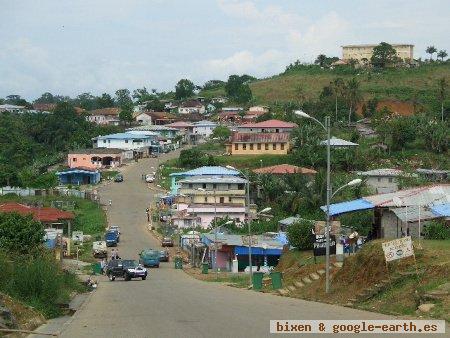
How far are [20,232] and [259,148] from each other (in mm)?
55610

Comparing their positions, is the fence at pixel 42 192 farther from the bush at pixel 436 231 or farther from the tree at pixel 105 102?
the tree at pixel 105 102

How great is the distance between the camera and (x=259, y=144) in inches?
3905

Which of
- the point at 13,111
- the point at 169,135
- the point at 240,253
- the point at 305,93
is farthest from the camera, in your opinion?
the point at 13,111

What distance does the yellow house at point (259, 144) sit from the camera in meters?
97.7

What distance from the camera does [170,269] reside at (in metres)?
52.7

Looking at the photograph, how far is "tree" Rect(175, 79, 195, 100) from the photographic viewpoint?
174000 millimetres

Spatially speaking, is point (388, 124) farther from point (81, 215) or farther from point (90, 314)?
point (90, 314)

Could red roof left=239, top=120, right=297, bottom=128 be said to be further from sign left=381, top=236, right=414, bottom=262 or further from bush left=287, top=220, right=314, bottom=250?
sign left=381, top=236, right=414, bottom=262

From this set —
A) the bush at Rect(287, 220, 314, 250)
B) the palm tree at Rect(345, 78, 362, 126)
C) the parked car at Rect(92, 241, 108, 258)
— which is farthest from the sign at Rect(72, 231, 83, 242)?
the palm tree at Rect(345, 78, 362, 126)

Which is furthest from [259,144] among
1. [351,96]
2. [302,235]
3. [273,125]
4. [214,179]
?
[302,235]

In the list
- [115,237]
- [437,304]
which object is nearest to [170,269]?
[115,237]

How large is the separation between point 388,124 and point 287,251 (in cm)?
5386

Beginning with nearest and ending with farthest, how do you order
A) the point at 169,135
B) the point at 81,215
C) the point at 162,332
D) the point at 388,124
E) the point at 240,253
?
1. the point at 162,332
2. the point at 240,253
3. the point at 81,215
4. the point at 388,124
5. the point at 169,135

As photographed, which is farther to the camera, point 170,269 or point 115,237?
point 115,237
